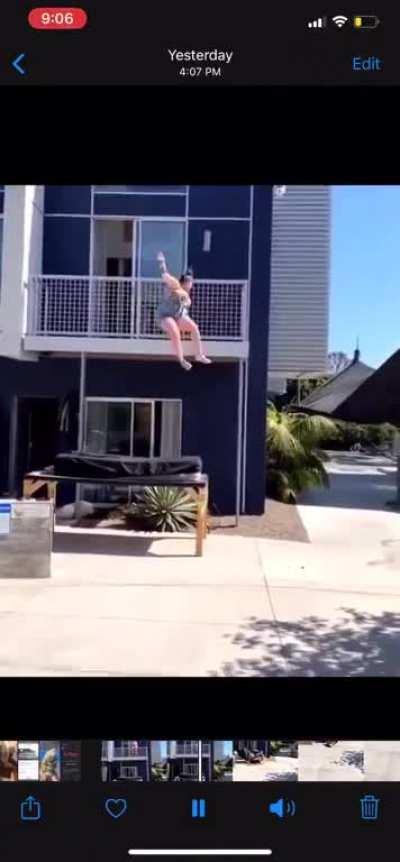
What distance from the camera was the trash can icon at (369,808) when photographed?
97 centimetres

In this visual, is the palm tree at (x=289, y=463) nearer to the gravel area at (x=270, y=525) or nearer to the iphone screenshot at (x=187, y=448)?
the iphone screenshot at (x=187, y=448)

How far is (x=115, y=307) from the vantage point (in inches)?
346

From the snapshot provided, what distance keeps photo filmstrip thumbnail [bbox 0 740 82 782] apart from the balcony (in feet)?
24.7

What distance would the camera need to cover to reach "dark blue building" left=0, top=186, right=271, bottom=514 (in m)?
8.49

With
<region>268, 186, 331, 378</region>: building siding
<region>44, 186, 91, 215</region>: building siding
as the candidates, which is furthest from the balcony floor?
<region>44, 186, 91, 215</region>: building siding

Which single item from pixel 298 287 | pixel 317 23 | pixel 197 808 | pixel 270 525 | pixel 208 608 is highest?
pixel 298 287

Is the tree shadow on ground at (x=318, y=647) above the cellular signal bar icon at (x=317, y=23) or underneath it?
underneath

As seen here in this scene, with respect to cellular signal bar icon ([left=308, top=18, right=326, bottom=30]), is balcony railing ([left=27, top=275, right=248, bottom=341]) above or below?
above

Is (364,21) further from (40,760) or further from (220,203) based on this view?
(220,203)

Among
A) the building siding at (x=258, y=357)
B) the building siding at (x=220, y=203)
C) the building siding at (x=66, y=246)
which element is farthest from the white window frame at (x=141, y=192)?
the building siding at (x=258, y=357)

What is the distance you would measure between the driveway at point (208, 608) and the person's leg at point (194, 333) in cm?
239

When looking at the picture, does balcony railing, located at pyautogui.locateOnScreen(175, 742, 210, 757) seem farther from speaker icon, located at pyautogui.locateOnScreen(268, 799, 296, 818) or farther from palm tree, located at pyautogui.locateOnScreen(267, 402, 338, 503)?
palm tree, located at pyautogui.locateOnScreen(267, 402, 338, 503)

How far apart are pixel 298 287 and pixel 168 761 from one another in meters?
8.21

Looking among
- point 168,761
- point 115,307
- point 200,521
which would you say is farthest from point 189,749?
point 115,307
